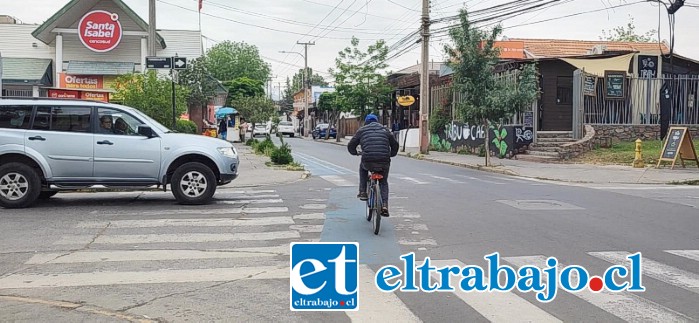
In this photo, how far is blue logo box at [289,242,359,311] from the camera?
19.0ft

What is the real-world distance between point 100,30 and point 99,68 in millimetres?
1796

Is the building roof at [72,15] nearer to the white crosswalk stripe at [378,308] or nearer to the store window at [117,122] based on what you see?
the store window at [117,122]

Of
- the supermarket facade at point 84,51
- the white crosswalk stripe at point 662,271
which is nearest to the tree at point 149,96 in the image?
the supermarket facade at point 84,51

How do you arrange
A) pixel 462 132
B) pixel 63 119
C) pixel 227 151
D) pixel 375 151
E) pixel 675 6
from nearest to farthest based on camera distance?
pixel 375 151
pixel 63 119
pixel 227 151
pixel 675 6
pixel 462 132

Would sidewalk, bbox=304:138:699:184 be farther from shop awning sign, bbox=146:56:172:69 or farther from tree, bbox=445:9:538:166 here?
shop awning sign, bbox=146:56:172:69

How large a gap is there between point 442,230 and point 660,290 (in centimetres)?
366

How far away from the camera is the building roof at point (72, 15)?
31.2 metres

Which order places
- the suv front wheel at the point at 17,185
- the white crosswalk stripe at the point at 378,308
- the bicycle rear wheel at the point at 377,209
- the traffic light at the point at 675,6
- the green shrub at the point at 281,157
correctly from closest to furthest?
the white crosswalk stripe at the point at 378,308 → the bicycle rear wheel at the point at 377,209 → the suv front wheel at the point at 17,185 → the traffic light at the point at 675,6 → the green shrub at the point at 281,157

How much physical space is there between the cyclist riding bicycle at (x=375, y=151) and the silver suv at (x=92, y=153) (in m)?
3.16

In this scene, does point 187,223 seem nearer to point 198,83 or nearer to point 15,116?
point 15,116

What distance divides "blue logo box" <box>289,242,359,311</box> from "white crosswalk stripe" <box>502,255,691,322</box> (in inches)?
87.3

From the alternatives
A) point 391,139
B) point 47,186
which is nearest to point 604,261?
point 391,139

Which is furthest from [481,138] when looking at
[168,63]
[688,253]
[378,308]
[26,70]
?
[378,308]

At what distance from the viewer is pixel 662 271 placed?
7.41 m
